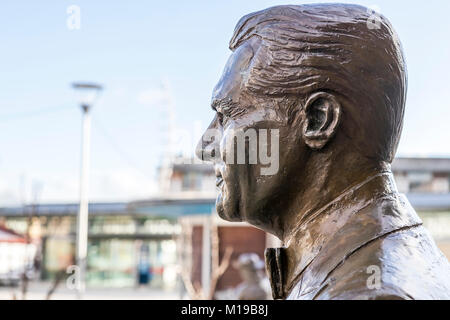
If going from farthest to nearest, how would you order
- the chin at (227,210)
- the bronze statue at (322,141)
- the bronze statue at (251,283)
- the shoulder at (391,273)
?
the bronze statue at (251,283) → the chin at (227,210) → the bronze statue at (322,141) → the shoulder at (391,273)

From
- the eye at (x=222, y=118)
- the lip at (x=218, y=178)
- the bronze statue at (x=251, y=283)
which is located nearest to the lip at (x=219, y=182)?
the lip at (x=218, y=178)

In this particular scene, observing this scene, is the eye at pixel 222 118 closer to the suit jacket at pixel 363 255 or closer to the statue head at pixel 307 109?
the statue head at pixel 307 109

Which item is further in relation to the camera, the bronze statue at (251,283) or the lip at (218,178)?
the bronze statue at (251,283)

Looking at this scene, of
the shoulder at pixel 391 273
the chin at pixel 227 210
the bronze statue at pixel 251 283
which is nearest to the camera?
the shoulder at pixel 391 273

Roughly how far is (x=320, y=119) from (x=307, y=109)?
0.12 ft

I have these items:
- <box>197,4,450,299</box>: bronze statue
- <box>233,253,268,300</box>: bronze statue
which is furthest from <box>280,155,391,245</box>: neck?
<box>233,253,268,300</box>: bronze statue

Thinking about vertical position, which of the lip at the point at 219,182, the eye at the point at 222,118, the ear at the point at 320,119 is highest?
the eye at the point at 222,118

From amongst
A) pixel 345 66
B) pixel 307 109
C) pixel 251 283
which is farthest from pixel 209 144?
pixel 251 283

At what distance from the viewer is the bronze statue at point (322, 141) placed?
52.6 inches

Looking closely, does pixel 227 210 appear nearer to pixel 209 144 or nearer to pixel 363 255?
pixel 209 144

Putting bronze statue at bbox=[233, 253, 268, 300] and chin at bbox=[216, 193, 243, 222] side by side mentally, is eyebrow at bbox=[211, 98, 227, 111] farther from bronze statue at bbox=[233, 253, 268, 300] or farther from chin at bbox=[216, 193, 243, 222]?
bronze statue at bbox=[233, 253, 268, 300]

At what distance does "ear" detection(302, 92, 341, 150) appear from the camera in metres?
1.36
